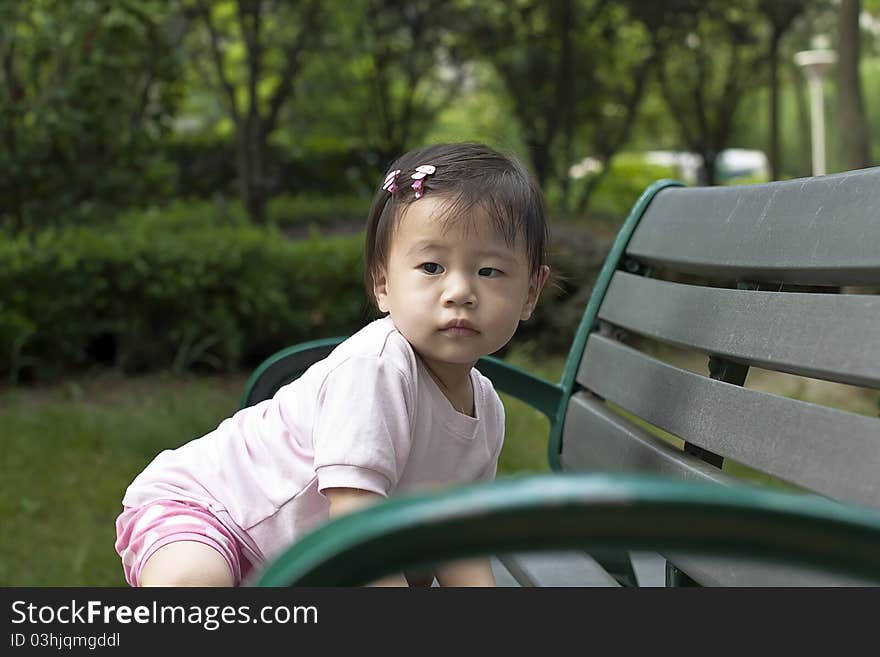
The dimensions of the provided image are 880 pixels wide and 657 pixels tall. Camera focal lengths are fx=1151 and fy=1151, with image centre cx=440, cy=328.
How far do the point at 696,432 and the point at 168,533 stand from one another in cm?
73

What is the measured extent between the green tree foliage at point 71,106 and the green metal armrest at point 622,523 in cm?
507

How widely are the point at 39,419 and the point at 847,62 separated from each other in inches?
160

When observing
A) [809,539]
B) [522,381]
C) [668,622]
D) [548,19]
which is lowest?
[668,622]

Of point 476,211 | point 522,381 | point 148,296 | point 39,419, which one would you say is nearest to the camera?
point 476,211

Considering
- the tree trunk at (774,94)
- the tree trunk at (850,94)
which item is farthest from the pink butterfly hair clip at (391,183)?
the tree trunk at (774,94)

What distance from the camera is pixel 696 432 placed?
63.2 inches

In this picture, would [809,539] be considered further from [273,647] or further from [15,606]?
[15,606]

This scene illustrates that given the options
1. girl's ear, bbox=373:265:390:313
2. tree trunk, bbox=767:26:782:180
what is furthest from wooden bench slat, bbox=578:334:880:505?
tree trunk, bbox=767:26:782:180

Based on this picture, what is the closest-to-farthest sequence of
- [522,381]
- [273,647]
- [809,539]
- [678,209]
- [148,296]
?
[809,539] → [273,647] → [678,209] → [522,381] → [148,296]

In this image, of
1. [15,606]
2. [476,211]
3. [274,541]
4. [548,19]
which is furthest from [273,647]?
[548,19]

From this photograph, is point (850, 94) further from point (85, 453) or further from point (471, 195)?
point (471, 195)

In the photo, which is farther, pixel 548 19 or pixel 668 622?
pixel 548 19

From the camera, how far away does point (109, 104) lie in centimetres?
563

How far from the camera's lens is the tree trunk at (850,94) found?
5461 millimetres
